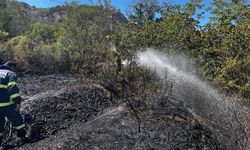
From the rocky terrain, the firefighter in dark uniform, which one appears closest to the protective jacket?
the firefighter in dark uniform

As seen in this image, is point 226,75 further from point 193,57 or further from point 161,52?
point 161,52

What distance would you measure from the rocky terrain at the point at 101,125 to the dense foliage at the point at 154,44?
110 centimetres

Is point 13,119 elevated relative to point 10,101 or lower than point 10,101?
lower

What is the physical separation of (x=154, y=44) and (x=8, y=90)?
5524mm

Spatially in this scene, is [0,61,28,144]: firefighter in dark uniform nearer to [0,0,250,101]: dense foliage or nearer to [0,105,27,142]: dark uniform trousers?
[0,105,27,142]: dark uniform trousers

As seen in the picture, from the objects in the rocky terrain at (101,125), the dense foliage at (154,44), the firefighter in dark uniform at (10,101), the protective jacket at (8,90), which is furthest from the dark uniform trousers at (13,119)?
the dense foliage at (154,44)

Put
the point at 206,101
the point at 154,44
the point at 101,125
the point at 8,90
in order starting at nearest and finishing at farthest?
1. the point at 8,90
2. the point at 101,125
3. the point at 206,101
4. the point at 154,44

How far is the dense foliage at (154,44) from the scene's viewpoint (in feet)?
23.2

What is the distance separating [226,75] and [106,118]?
262 cm

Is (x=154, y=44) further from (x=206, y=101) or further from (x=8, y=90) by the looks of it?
(x=8, y=90)

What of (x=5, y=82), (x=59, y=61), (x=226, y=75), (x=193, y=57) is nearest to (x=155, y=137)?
(x=226, y=75)

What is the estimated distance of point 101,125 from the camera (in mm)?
6242

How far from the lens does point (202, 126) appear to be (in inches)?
245

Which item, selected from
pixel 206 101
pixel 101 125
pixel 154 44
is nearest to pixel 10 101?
pixel 101 125
